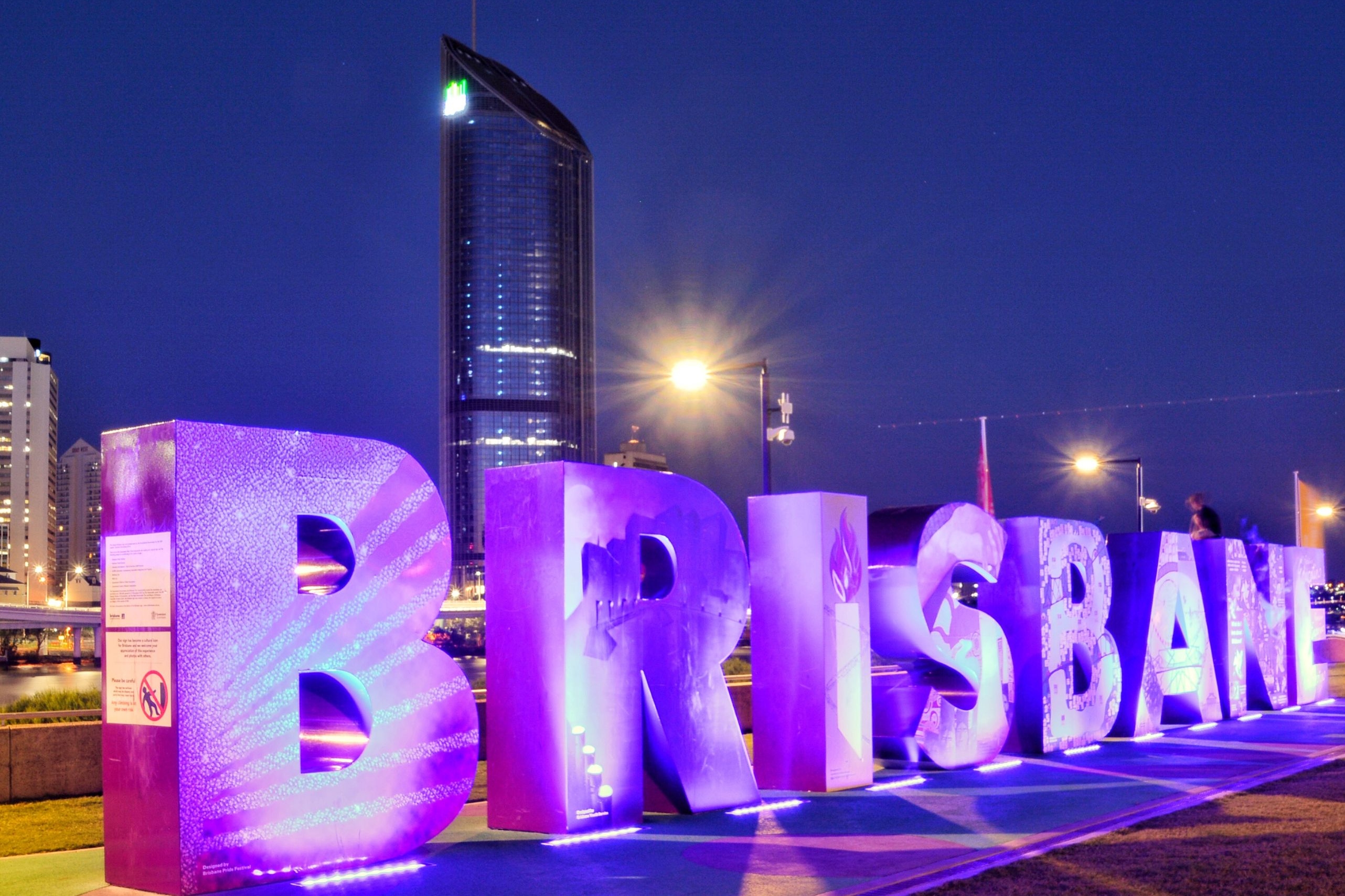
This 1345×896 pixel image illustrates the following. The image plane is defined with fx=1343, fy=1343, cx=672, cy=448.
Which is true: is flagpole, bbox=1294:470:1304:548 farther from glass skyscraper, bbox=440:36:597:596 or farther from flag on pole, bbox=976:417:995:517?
glass skyscraper, bbox=440:36:597:596

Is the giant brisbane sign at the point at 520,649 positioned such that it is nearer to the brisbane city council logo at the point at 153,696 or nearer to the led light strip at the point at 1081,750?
the brisbane city council logo at the point at 153,696

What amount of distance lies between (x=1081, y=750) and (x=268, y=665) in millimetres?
12593

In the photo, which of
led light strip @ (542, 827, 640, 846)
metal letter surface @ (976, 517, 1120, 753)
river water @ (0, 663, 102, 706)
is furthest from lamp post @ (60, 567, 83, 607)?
led light strip @ (542, 827, 640, 846)

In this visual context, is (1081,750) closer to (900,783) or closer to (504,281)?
(900,783)

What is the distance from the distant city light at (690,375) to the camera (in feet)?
59.6

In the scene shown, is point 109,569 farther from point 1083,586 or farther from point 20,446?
point 20,446

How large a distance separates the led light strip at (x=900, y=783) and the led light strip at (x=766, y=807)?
1.39m

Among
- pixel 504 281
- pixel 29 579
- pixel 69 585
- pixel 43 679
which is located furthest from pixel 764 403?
pixel 29 579

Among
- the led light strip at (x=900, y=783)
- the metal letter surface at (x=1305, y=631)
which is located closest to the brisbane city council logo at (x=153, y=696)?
the led light strip at (x=900, y=783)

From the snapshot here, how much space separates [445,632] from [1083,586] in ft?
203

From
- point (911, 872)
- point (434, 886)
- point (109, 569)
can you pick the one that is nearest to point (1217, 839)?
point (911, 872)

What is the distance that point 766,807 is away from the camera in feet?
44.2

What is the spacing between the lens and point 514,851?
10867mm

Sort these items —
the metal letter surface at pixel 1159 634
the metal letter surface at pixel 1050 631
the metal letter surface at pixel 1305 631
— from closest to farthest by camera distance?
the metal letter surface at pixel 1050 631
the metal letter surface at pixel 1159 634
the metal letter surface at pixel 1305 631
